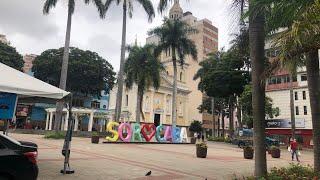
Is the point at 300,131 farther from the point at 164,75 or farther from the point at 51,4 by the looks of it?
the point at 51,4

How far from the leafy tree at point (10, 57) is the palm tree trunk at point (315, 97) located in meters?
51.6

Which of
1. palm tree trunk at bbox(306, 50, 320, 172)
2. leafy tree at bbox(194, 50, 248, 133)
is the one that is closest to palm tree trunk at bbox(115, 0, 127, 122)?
leafy tree at bbox(194, 50, 248, 133)

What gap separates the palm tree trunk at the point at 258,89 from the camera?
9.91m

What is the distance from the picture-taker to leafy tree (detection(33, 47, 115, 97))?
→ 59.8 meters

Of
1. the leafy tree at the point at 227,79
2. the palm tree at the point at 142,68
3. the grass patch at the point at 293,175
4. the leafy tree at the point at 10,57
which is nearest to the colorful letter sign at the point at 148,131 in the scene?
the palm tree at the point at 142,68

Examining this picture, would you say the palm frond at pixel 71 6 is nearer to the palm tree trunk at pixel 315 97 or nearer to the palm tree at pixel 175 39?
the palm tree at pixel 175 39

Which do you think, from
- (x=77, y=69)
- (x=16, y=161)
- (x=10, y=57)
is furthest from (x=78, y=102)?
(x=16, y=161)

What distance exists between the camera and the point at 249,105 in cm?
4428

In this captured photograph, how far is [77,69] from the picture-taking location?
60312 millimetres

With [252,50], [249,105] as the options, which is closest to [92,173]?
[252,50]

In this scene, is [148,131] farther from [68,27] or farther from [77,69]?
[77,69]

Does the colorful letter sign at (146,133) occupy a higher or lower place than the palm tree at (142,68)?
lower

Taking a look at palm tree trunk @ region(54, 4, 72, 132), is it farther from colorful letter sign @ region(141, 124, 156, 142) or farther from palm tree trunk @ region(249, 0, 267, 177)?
palm tree trunk @ region(249, 0, 267, 177)

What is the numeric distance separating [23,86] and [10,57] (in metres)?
50.6
